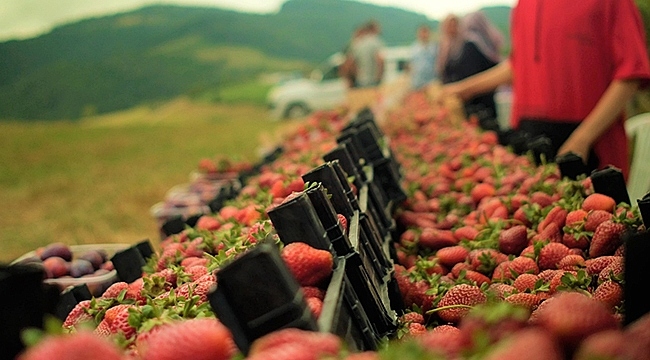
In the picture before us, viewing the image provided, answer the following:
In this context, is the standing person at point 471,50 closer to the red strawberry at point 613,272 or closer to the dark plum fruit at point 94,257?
the dark plum fruit at point 94,257

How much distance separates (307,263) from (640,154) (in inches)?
134

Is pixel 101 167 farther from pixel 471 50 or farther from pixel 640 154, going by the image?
pixel 640 154

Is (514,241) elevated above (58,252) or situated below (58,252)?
below

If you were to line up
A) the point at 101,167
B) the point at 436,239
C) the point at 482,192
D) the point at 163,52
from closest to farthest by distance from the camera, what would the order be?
the point at 436,239 < the point at 482,192 < the point at 101,167 < the point at 163,52

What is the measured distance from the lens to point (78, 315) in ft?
5.10

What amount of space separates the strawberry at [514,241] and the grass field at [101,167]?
384 centimetres

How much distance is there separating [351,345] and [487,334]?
296 millimetres

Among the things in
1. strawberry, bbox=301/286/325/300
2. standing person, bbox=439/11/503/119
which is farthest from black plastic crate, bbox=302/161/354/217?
standing person, bbox=439/11/503/119

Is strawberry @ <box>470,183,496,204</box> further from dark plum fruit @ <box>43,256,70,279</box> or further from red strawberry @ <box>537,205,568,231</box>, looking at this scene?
dark plum fruit @ <box>43,256,70,279</box>

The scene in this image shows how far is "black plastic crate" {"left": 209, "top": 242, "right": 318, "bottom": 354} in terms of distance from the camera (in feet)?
3.33

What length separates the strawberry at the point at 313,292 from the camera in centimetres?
122

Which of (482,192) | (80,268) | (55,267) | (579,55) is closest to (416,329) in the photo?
(482,192)

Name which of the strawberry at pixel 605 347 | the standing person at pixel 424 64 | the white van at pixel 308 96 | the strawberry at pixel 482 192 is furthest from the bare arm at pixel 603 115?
Result: the white van at pixel 308 96

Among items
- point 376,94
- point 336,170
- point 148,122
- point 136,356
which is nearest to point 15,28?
point 376,94
